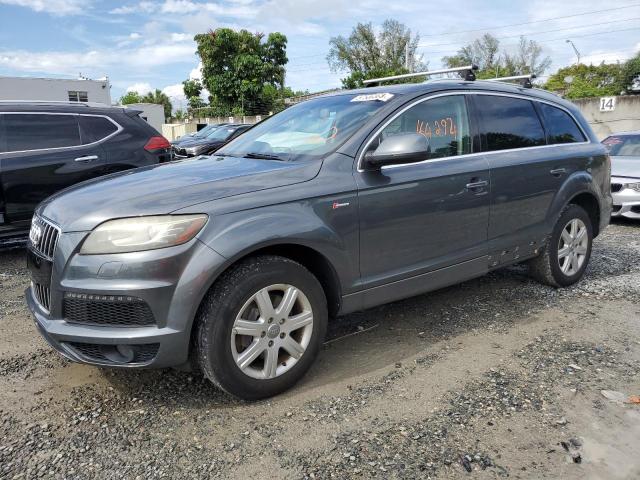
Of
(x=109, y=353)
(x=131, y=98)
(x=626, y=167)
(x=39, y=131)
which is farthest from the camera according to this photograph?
(x=131, y=98)

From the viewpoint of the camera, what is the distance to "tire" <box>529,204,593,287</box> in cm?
451

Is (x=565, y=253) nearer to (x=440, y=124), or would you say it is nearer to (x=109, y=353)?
(x=440, y=124)

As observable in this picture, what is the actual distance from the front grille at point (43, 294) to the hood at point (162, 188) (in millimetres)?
358

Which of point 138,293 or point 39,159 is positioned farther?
point 39,159

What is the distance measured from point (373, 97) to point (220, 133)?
1346cm

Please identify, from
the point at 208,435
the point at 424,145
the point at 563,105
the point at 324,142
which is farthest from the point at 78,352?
the point at 563,105

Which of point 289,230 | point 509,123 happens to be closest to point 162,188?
point 289,230

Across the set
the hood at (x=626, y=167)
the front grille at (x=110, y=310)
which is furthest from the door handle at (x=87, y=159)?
the hood at (x=626, y=167)

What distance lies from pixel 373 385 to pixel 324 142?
4.92 feet

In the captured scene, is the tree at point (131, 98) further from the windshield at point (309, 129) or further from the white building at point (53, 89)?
the windshield at point (309, 129)

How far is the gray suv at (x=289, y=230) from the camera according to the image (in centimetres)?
255

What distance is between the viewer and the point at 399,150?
120 inches

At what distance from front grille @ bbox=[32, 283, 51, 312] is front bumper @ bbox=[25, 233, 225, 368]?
98 mm

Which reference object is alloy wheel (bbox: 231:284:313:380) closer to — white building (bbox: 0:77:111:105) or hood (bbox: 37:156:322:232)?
hood (bbox: 37:156:322:232)
